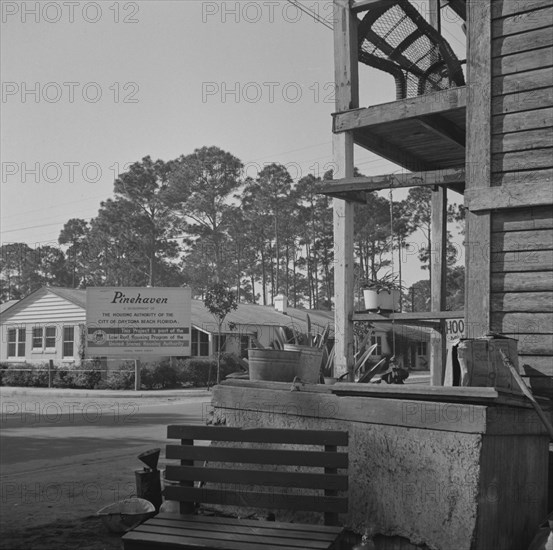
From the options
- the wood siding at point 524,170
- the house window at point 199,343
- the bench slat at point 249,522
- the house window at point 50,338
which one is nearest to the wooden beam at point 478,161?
the wood siding at point 524,170

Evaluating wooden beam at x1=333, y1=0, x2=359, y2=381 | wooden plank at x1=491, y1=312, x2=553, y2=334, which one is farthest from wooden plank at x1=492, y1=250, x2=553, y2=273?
wooden beam at x1=333, y1=0, x2=359, y2=381

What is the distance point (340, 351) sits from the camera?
796 centimetres

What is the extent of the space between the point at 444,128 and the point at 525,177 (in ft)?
7.76

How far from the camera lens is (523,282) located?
621 cm

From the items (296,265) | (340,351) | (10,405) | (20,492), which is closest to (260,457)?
(340,351)

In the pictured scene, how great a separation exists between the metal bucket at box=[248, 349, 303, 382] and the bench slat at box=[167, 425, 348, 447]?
57.8 inches

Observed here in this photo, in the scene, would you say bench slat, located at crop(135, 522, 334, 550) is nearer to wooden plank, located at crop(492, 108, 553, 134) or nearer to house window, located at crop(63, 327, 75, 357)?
wooden plank, located at crop(492, 108, 553, 134)

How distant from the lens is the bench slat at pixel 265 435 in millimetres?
4535

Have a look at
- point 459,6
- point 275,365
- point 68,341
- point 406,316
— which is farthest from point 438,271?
point 68,341

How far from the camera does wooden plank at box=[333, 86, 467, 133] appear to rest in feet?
23.7

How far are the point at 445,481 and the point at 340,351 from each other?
3359 mm

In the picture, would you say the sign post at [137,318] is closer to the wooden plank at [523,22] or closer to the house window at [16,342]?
the house window at [16,342]

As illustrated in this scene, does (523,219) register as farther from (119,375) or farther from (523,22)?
(119,375)

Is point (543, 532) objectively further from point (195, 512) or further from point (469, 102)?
point (469, 102)
